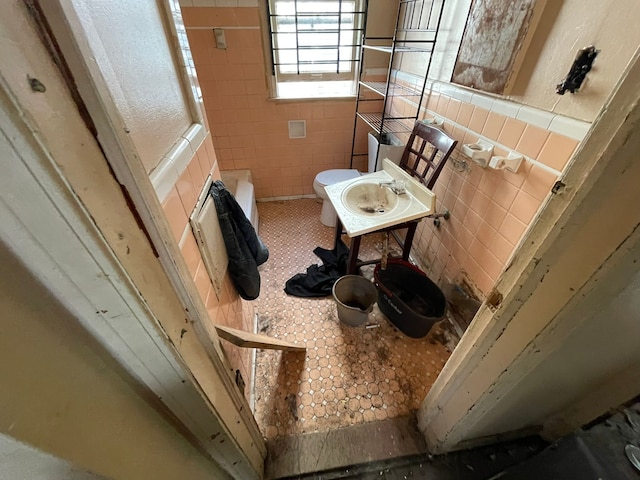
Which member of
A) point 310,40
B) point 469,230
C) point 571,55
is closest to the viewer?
point 571,55

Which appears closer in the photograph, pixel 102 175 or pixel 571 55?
pixel 102 175

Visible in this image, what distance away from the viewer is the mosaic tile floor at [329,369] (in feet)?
4.17

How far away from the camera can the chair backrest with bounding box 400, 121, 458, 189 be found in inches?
58.3

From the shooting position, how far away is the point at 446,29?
152 centimetres

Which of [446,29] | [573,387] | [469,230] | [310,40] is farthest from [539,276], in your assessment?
[310,40]

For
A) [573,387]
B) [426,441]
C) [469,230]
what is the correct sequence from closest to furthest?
[573,387], [426,441], [469,230]

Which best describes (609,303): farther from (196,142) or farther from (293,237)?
(293,237)

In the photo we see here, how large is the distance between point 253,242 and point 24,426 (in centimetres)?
90

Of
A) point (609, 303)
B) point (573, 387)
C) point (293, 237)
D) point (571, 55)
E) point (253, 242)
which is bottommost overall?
point (293, 237)

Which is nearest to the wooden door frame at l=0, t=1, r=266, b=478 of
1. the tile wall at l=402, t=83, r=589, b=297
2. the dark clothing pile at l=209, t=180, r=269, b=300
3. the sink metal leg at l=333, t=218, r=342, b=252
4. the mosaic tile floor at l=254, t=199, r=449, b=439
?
the dark clothing pile at l=209, t=180, r=269, b=300

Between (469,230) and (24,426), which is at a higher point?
(24,426)

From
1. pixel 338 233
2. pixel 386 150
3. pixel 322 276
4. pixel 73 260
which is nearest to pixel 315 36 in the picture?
pixel 386 150

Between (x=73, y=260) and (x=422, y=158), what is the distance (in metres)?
1.70

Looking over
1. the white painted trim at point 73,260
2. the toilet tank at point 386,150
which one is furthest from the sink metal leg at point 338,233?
the white painted trim at point 73,260
